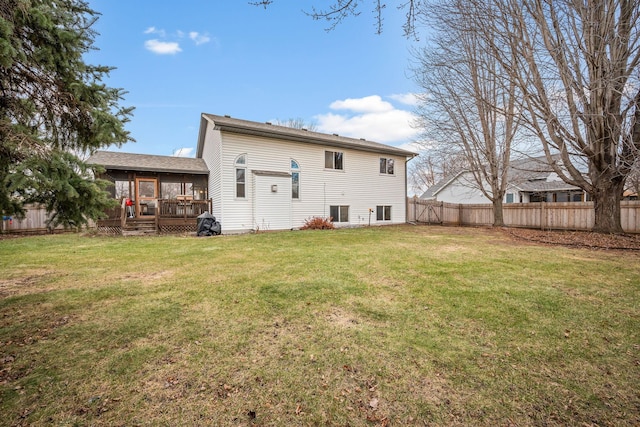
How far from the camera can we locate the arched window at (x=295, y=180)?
46.2 ft

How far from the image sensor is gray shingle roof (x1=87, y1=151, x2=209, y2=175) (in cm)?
1271

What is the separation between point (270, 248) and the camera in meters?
Result: 7.95

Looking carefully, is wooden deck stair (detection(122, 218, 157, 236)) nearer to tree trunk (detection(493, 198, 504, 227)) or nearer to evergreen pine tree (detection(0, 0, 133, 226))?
evergreen pine tree (detection(0, 0, 133, 226))

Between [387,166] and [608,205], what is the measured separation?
9882mm

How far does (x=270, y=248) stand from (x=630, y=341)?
6803mm

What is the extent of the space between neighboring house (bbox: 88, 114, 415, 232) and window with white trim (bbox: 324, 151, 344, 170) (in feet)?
0.18

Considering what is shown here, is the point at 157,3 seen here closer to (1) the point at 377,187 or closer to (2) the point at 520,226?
(1) the point at 377,187

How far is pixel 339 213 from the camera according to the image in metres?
15.5

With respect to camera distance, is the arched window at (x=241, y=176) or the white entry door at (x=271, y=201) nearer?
the arched window at (x=241, y=176)

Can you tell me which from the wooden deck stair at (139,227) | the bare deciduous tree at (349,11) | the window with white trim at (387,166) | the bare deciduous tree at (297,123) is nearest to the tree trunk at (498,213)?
the window with white trim at (387,166)

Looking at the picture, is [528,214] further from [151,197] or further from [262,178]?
[151,197]

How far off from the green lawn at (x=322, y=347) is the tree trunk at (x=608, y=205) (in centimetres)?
578

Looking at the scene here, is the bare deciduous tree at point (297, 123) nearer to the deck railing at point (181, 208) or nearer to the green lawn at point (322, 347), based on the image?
the deck railing at point (181, 208)

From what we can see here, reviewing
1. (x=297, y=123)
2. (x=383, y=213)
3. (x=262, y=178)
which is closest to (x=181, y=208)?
(x=262, y=178)
